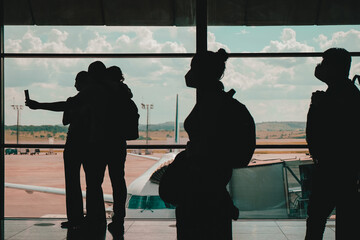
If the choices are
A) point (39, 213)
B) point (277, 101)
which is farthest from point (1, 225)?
point (39, 213)

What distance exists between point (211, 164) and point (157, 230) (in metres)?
2.90

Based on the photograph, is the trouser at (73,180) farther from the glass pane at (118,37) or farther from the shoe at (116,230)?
the glass pane at (118,37)

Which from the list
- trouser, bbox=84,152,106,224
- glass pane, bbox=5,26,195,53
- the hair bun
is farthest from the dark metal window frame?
the hair bun

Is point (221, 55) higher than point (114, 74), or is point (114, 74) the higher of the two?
point (114, 74)

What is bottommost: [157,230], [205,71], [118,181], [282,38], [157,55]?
[157,230]

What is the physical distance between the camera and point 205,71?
1620 millimetres

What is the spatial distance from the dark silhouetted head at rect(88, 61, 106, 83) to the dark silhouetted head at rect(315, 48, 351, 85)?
74.0 inches

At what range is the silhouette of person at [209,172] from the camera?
1501 mm

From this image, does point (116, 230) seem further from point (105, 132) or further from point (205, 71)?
point (205, 71)

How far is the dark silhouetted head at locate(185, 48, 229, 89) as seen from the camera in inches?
63.6

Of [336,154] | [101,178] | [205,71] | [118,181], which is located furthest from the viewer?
[118,181]

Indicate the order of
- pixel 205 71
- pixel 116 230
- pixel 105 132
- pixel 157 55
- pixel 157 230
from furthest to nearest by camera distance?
pixel 157 55 < pixel 157 230 < pixel 116 230 < pixel 105 132 < pixel 205 71

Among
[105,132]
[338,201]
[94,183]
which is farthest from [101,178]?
[338,201]

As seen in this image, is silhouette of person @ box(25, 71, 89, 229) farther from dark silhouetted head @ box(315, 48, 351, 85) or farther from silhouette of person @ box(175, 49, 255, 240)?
silhouette of person @ box(175, 49, 255, 240)
